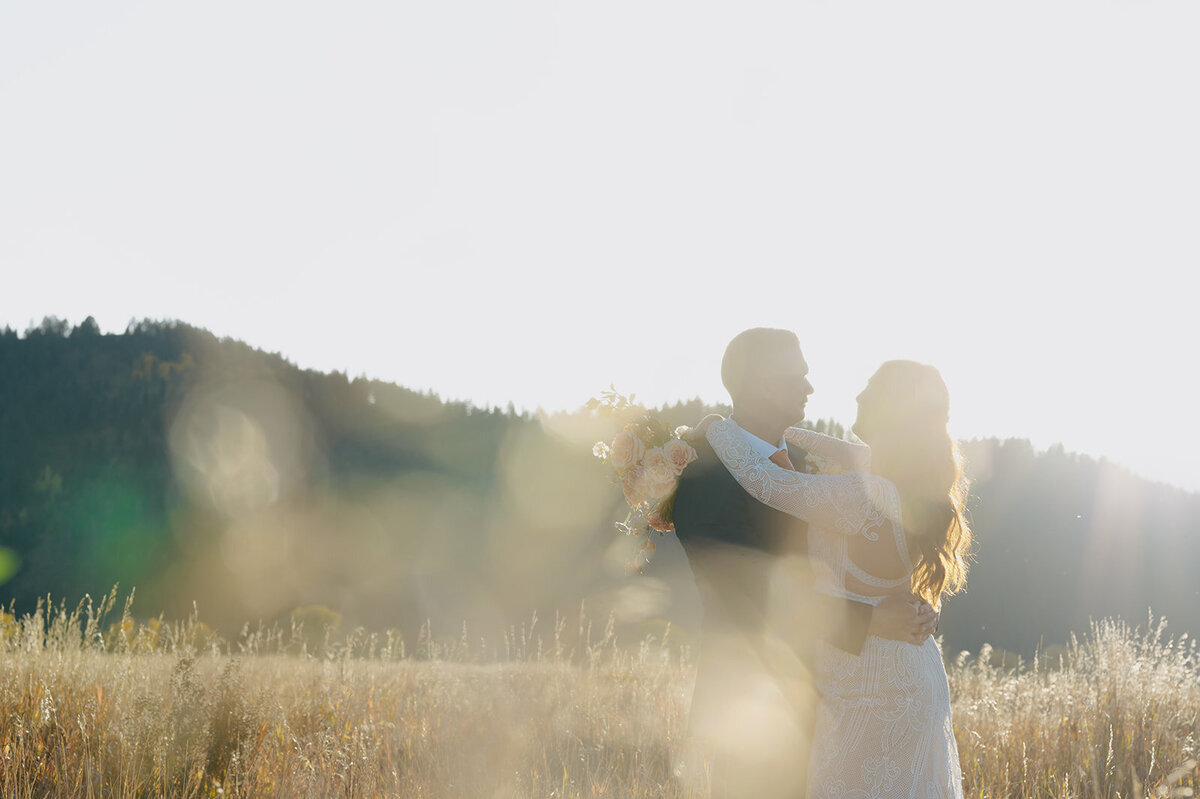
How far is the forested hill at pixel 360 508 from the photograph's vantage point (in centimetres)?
5472

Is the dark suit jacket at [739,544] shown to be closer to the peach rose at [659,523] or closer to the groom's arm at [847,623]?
the groom's arm at [847,623]

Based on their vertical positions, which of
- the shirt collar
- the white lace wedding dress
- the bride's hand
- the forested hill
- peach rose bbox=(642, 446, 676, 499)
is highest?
the bride's hand

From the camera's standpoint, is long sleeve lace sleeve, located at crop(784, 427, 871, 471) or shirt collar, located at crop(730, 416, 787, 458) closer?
shirt collar, located at crop(730, 416, 787, 458)

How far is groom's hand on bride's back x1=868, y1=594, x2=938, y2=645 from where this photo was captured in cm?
290

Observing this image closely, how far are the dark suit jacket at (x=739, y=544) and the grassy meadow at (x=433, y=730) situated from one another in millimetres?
1436

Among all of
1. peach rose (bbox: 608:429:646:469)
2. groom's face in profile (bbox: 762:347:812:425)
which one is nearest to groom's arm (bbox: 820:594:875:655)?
groom's face in profile (bbox: 762:347:812:425)

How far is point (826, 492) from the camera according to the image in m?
2.96

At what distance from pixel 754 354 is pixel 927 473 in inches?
33.5

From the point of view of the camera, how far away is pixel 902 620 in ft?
9.53

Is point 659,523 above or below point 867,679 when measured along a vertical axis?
above

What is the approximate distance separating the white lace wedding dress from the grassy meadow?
1080 mm

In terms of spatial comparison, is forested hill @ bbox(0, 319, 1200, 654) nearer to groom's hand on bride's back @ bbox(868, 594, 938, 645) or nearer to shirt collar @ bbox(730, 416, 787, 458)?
shirt collar @ bbox(730, 416, 787, 458)

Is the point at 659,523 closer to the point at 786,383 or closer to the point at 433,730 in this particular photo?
the point at 786,383

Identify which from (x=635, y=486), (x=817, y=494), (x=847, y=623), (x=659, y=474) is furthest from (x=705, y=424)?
(x=847, y=623)
